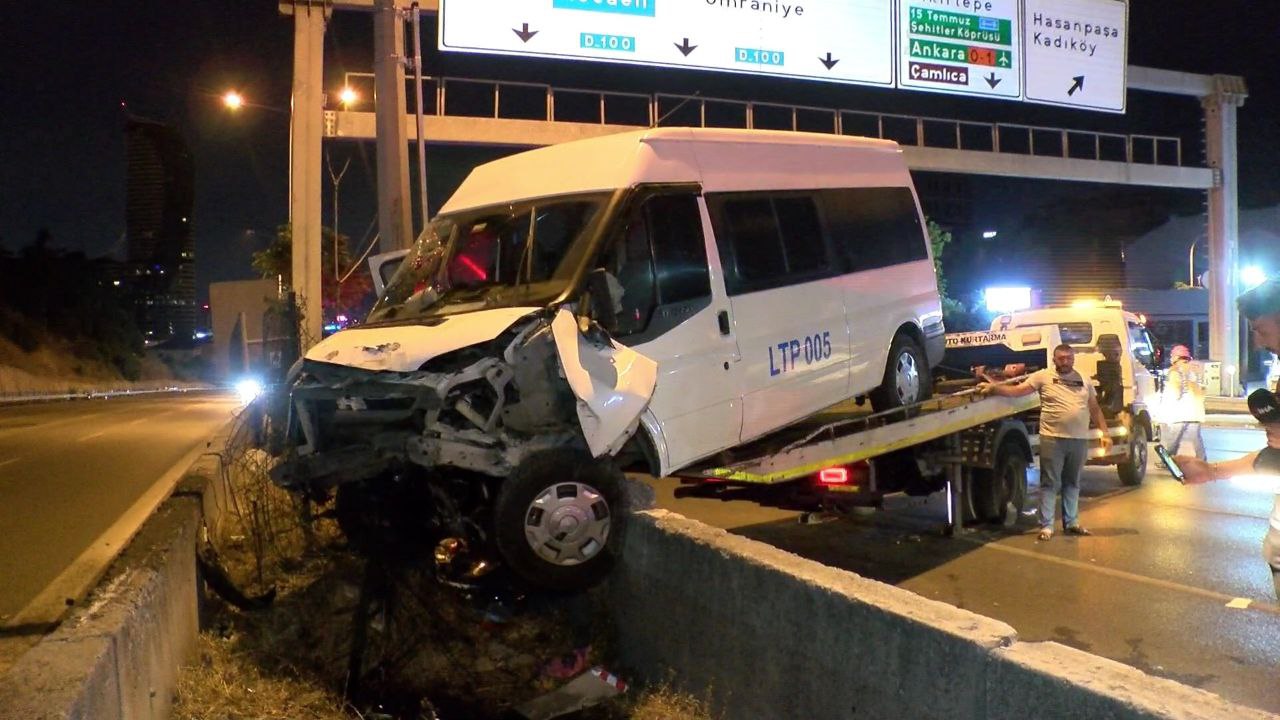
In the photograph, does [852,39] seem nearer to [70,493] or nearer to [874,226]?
[874,226]

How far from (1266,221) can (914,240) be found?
3383 centimetres

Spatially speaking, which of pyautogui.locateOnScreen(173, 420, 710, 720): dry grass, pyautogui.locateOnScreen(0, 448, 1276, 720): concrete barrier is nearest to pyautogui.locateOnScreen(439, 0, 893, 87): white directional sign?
pyautogui.locateOnScreen(173, 420, 710, 720): dry grass

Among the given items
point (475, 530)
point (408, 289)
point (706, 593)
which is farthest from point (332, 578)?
point (706, 593)

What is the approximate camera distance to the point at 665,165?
6.07 m

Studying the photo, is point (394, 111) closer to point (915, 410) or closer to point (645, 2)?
point (645, 2)

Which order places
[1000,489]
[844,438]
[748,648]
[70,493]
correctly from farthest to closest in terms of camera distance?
[70,493]
[1000,489]
[844,438]
[748,648]

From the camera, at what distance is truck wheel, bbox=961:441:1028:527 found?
365 inches

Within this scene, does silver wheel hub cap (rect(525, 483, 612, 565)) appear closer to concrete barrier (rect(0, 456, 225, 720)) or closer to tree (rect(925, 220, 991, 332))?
concrete barrier (rect(0, 456, 225, 720))

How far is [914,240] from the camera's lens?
8.48 metres

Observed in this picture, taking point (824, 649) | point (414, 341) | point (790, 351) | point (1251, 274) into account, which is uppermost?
point (1251, 274)

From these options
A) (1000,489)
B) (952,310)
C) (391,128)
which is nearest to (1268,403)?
(1000,489)

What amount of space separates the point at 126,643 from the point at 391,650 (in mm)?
2109

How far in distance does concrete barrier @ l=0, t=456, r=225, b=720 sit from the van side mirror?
2.39 meters

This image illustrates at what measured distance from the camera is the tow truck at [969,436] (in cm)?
672
